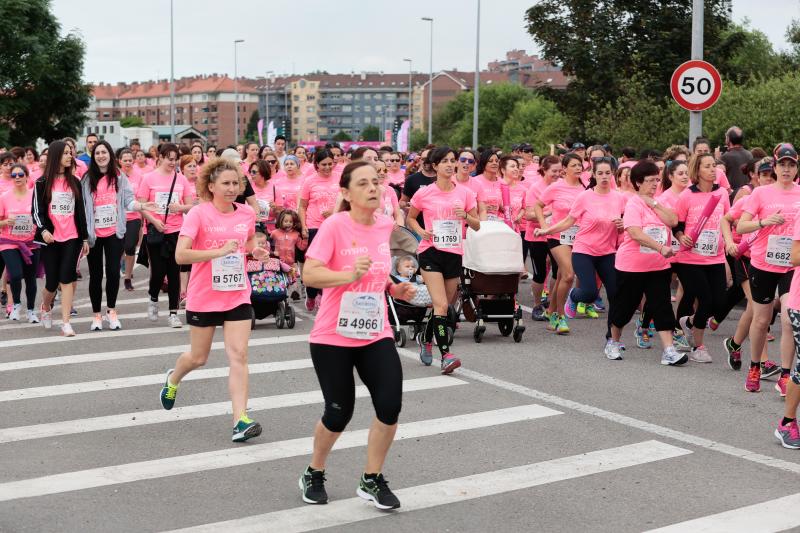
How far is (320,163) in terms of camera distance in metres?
14.7

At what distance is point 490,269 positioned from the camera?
39.6 ft

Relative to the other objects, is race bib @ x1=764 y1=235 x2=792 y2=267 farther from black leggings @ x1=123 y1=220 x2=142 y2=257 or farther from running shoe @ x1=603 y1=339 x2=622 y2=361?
black leggings @ x1=123 y1=220 x2=142 y2=257

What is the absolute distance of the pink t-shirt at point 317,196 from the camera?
14.6m

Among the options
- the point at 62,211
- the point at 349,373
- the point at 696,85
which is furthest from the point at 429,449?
the point at 696,85

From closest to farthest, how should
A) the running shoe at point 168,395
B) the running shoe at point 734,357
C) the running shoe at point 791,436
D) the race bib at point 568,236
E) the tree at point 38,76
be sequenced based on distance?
1. the running shoe at point 791,436
2. the running shoe at point 168,395
3. the running shoe at point 734,357
4. the race bib at point 568,236
5. the tree at point 38,76

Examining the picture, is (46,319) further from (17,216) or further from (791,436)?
(791,436)

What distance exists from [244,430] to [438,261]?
3565mm

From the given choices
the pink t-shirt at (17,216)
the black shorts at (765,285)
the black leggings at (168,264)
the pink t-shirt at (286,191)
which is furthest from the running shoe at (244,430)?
the pink t-shirt at (286,191)

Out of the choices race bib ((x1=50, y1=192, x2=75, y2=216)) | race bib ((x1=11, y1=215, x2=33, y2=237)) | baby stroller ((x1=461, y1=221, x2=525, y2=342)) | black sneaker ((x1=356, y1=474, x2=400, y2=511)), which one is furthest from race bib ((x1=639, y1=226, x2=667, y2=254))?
race bib ((x1=11, y1=215, x2=33, y2=237))

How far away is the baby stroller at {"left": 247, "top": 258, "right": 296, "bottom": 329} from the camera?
13.4m

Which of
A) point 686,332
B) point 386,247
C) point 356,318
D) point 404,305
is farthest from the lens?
point 686,332

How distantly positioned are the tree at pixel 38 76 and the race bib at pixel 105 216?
36.1 m

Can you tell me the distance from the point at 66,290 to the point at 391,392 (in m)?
7.70

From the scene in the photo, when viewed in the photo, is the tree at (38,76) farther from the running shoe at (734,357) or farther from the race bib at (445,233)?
the running shoe at (734,357)
